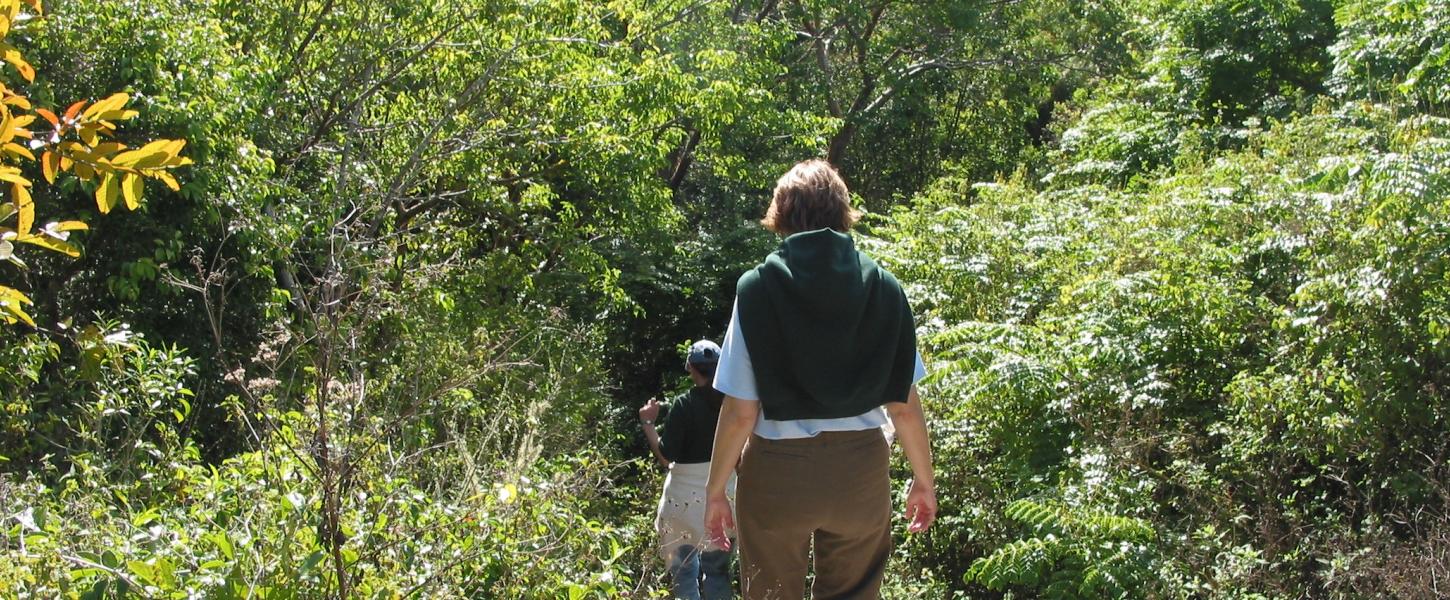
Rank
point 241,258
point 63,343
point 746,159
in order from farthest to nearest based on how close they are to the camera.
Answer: point 746,159
point 241,258
point 63,343

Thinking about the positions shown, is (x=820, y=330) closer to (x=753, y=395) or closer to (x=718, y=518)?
(x=753, y=395)

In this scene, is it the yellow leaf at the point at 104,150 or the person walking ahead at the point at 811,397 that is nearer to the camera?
the yellow leaf at the point at 104,150

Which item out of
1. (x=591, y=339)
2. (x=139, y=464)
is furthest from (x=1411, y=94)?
(x=139, y=464)

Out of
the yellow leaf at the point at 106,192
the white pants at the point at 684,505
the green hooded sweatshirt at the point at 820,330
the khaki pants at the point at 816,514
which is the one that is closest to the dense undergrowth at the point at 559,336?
the white pants at the point at 684,505

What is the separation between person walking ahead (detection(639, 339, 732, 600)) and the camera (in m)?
5.79

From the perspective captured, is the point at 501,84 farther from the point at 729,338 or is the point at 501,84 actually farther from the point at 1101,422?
the point at 729,338

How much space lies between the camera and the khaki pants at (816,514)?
3.93 metres

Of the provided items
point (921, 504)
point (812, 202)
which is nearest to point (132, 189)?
point (812, 202)

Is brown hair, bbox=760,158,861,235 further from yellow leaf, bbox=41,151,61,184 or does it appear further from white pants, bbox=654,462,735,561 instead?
white pants, bbox=654,462,735,561

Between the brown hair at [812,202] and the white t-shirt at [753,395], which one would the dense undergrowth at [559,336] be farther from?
the brown hair at [812,202]

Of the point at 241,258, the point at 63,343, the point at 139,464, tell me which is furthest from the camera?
the point at 241,258

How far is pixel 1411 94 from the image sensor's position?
28.7 ft

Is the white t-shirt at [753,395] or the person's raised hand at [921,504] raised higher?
the white t-shirt at [753,395]

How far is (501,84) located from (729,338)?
7.31 m
